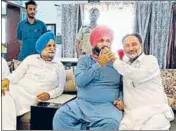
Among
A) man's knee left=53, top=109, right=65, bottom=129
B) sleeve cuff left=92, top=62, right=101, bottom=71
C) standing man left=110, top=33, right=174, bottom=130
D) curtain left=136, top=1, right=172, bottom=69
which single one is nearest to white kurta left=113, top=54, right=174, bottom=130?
standing man left=110, top=33, right=174, bottom=130

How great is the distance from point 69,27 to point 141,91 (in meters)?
2.83

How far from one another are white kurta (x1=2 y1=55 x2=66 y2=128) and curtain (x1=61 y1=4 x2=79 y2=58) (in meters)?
2.13

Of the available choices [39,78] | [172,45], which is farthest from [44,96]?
[172,45]

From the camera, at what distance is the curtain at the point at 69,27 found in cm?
389

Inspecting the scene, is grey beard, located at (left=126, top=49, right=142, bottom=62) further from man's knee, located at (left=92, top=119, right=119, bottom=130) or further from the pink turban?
man's knee, located at (left=92, top=119, right=119, bottom=130)

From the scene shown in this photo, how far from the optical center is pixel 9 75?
5.09 feet

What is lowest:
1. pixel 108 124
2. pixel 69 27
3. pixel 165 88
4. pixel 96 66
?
pixel 108 124

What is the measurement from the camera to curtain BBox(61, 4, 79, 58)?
12.8ft

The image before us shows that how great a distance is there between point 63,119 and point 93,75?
0.97 ft

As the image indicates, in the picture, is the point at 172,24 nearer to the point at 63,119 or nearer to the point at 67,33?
the point at 67,33

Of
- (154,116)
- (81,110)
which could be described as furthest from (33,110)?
(154,116)

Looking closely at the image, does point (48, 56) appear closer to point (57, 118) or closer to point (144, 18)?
point (57, 118)

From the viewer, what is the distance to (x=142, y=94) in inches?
50.6

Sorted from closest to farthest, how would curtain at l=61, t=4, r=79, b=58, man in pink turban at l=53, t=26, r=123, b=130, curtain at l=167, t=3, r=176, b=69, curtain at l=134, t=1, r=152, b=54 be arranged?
1. man in pink turban at l=53, t=26, r=123, b=130
2. curtain at l=167, t=3, r=176, b=69
3. curtain at l=134, t=1, r=152, b=54
4. curtain at l=61, t=4, r=79, b=58
